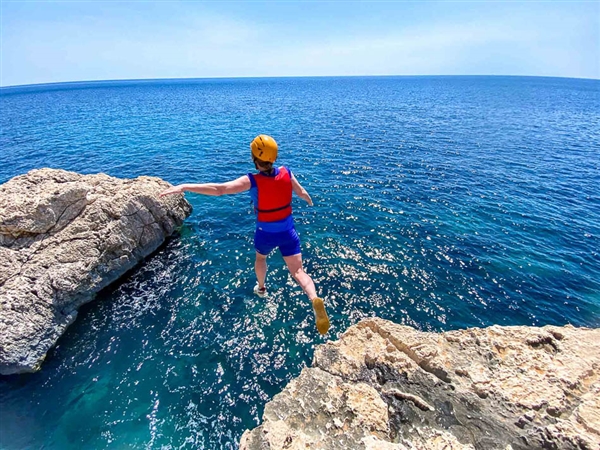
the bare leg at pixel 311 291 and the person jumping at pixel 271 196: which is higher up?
the person jumping at pixel 271 196

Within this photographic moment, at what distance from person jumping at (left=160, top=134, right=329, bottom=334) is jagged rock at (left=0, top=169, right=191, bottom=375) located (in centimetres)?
791

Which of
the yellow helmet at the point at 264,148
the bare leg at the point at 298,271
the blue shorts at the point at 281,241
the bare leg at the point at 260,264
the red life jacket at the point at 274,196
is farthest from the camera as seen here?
the bare leg at the point at 260,264

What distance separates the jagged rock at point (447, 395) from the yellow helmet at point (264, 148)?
455 cm

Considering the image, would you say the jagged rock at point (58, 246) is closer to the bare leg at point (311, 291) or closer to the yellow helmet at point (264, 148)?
the bare leg at point (311, 291)

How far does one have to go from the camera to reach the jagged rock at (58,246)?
30.8 ft

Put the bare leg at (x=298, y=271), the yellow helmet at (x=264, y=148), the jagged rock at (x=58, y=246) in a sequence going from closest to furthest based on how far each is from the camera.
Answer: the yellow helmet at (x=264, y=148)
the bare leg at (x=298, y=271)
the jagged rock at (x=58, y=246)

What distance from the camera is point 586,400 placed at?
4.72m

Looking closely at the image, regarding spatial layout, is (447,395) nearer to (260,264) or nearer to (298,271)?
(298,271)

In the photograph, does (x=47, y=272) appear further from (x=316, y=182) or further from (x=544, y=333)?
(x=316, y=182)

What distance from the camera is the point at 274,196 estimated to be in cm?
660

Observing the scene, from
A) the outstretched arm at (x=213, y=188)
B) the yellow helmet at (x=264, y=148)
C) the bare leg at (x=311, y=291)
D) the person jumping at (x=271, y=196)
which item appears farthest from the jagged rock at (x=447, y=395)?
the yellow helmet at (x=264, y=148)

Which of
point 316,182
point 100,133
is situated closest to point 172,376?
point 316,182

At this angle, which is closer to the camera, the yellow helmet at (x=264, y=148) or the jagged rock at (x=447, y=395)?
the jagged rock at (x=447, y=395)

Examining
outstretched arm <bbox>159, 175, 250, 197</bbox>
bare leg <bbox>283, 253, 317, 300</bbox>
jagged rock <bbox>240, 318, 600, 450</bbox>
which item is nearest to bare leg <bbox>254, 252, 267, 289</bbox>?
bare leg <bbox>283, 253, 317, 300</bbox>
